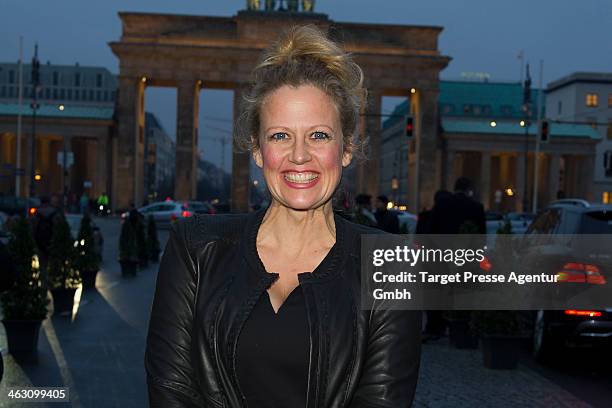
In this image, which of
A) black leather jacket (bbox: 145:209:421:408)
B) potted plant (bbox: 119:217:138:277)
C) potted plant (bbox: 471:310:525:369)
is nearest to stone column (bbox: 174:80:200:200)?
potted plant (bbox: 119:217:138:277)

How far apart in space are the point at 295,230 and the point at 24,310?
8.06 m

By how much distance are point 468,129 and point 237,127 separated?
79.6 m

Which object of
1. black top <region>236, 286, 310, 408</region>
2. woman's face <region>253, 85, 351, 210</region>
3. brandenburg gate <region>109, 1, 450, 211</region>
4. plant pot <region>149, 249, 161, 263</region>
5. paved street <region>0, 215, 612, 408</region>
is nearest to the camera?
black top <region>236, 286, 310, 408</region>

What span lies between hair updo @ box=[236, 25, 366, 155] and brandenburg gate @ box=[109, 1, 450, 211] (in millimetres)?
69945

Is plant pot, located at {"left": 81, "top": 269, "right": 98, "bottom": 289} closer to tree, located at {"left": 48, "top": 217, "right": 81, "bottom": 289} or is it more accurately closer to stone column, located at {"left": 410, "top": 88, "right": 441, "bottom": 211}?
tree, located at {"left": 48, "top": 217, "right": 81, "bottom": 289}

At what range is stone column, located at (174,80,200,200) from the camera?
73.6 metres

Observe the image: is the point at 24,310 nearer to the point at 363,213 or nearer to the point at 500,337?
the point at 500,337

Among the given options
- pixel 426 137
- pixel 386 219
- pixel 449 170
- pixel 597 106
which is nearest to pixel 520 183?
pixel 449 170

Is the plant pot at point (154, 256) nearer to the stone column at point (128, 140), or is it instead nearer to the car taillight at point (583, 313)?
the car taillight at point (583, 313)

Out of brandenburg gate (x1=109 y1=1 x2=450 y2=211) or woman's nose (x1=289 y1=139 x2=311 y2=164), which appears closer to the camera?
woman's nose (x1=289 y1=139 x2=311 y2=164)

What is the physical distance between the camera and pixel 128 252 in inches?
859

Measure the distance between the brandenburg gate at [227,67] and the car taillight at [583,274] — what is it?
62626 millimetres

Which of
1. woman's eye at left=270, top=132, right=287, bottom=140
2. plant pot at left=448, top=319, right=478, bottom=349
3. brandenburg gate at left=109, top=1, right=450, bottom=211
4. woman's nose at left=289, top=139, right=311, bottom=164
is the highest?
brandenburg gate at left=109, top=1, right=450, bottom=211

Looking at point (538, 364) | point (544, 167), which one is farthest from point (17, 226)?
point (544, 167)
